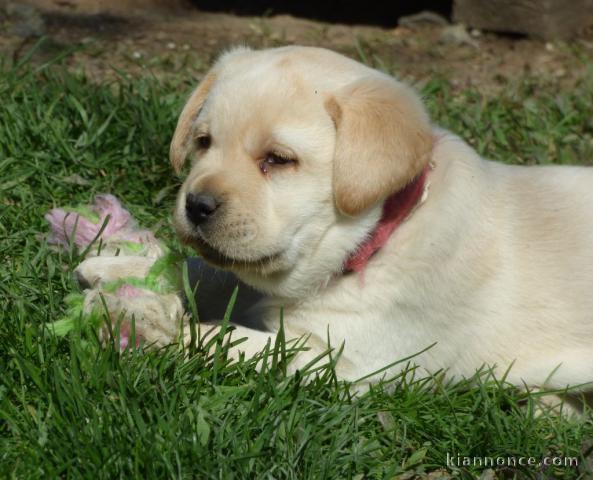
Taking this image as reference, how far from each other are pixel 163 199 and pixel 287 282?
4.79 feet

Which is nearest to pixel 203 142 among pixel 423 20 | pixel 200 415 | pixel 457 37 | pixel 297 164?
pixel 297 164

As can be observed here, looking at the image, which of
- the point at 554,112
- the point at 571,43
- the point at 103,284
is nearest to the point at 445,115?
the point at 554,112

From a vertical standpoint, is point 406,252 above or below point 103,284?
above

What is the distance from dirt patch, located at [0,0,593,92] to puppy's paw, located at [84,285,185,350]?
2.55 meters

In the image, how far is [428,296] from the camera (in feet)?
11.7

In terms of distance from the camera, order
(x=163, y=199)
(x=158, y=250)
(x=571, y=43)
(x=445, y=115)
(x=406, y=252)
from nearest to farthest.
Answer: (x=406, y=252) → (x=158, y=250) → (x=163, y=199) → (x=445, y=115) → (x=571, y=43)

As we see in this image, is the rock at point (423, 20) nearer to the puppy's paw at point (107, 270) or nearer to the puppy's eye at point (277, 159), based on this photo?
the puppy's paw at point (107, 270)

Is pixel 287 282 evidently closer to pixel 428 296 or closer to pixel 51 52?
pixel 428 296

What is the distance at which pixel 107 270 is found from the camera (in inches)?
149

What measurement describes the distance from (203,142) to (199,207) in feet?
1.27

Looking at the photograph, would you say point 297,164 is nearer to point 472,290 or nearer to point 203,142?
point 203,142

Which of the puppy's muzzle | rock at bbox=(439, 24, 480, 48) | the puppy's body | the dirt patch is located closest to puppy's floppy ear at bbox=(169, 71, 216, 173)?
the puppy's muzzle

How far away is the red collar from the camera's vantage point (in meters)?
3.51

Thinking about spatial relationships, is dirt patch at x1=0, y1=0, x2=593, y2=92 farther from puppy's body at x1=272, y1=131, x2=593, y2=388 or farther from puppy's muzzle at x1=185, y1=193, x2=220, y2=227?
puppy's muzzle at x1=185, y1=193, x2=220, y2=227
